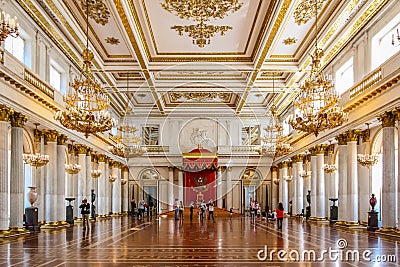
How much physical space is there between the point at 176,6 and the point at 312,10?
438 centimetres

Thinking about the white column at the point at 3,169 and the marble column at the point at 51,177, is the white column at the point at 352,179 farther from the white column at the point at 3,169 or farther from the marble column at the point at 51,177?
the white column at the point at 3,169

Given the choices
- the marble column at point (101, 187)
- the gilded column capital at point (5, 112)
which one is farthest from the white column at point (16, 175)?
the marble column at point (101, 187)

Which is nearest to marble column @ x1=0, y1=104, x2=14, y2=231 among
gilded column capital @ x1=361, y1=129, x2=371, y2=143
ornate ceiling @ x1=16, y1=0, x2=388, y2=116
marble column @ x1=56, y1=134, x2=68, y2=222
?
→ ornate ceiling @ x1=16, y1=0, x2=388, y2=116

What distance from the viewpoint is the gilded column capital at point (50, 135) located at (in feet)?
65.1

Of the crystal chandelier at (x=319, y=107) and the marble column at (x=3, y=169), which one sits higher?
the crystal chandelier at (x=319, y=107)

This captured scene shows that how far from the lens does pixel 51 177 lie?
20.1 metres

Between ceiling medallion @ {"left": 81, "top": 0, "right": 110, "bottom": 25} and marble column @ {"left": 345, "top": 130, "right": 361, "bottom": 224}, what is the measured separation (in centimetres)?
1055

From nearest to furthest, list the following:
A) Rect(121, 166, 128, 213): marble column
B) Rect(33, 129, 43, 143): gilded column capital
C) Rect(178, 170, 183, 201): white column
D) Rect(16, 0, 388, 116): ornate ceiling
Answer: Rect(16, 0, 388, 116): ornate ceiling, Rect(33, 129, 43, 143): gilded column capital, Rect(178, 170, 183, 201): white column, Rect(121, 166, 128, 213): marble column

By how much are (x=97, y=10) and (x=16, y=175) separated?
5.86 metres

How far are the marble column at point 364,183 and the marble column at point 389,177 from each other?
306 centimetres

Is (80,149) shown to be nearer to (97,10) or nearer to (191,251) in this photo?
(97,10)

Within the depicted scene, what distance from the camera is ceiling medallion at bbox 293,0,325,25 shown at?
50.7ft

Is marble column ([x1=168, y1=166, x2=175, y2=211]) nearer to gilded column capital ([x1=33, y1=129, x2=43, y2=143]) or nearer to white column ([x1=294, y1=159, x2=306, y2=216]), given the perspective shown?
white column ([x1=294, y1=159, x2=306, y2=216])

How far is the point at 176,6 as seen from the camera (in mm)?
16094
